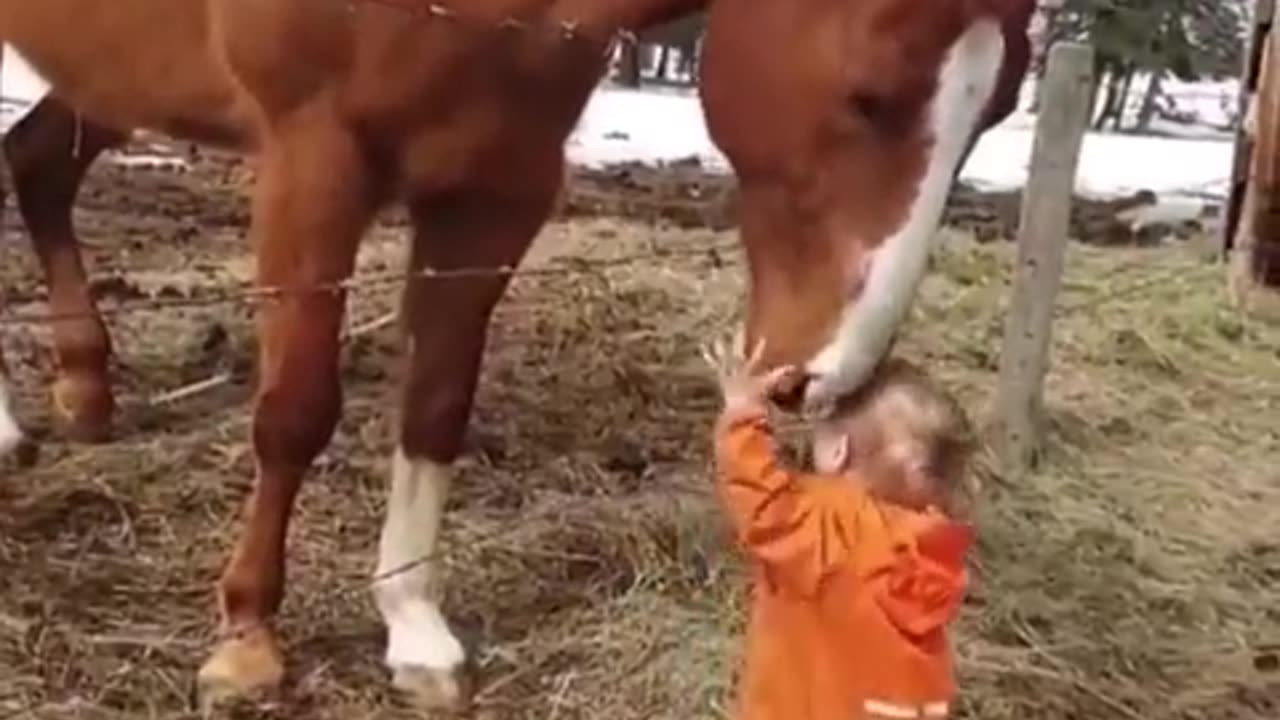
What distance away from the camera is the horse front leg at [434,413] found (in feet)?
8.87

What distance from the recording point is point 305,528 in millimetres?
3252

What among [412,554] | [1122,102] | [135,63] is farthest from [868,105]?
[1122,102]

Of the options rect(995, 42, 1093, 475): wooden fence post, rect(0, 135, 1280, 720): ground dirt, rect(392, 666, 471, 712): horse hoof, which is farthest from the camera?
rect(995, 42, 1093, 475): wooden fence post

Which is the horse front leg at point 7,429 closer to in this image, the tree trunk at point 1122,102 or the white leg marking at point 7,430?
the white leg marking at point 7,430

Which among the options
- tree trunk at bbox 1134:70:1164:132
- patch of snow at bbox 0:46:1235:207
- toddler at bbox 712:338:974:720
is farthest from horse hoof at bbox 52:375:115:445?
tree trunk at bbox 1134:70:1164:132

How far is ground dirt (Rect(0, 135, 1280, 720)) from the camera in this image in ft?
9.48

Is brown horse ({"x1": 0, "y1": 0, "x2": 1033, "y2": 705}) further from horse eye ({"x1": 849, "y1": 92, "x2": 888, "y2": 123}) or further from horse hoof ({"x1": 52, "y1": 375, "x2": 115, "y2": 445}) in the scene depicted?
horse hoof ({"x1": 52, "y1": 375, "x2": 115, "y2": 445})

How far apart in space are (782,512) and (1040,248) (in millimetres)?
1835

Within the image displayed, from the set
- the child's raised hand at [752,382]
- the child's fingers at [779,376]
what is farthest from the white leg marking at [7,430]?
the child's fingers at [779,376]

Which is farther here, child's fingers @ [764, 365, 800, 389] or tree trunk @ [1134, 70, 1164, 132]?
tree trunk @ [1134, 70, 1164, 132]

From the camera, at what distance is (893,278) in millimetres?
2166

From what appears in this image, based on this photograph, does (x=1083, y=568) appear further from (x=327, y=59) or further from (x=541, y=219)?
(x=327, y=59)

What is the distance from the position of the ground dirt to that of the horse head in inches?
14.2

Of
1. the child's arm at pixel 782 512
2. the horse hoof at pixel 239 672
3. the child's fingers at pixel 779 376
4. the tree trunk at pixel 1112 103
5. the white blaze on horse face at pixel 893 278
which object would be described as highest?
the white blaze on horse face at pixel 893 278
